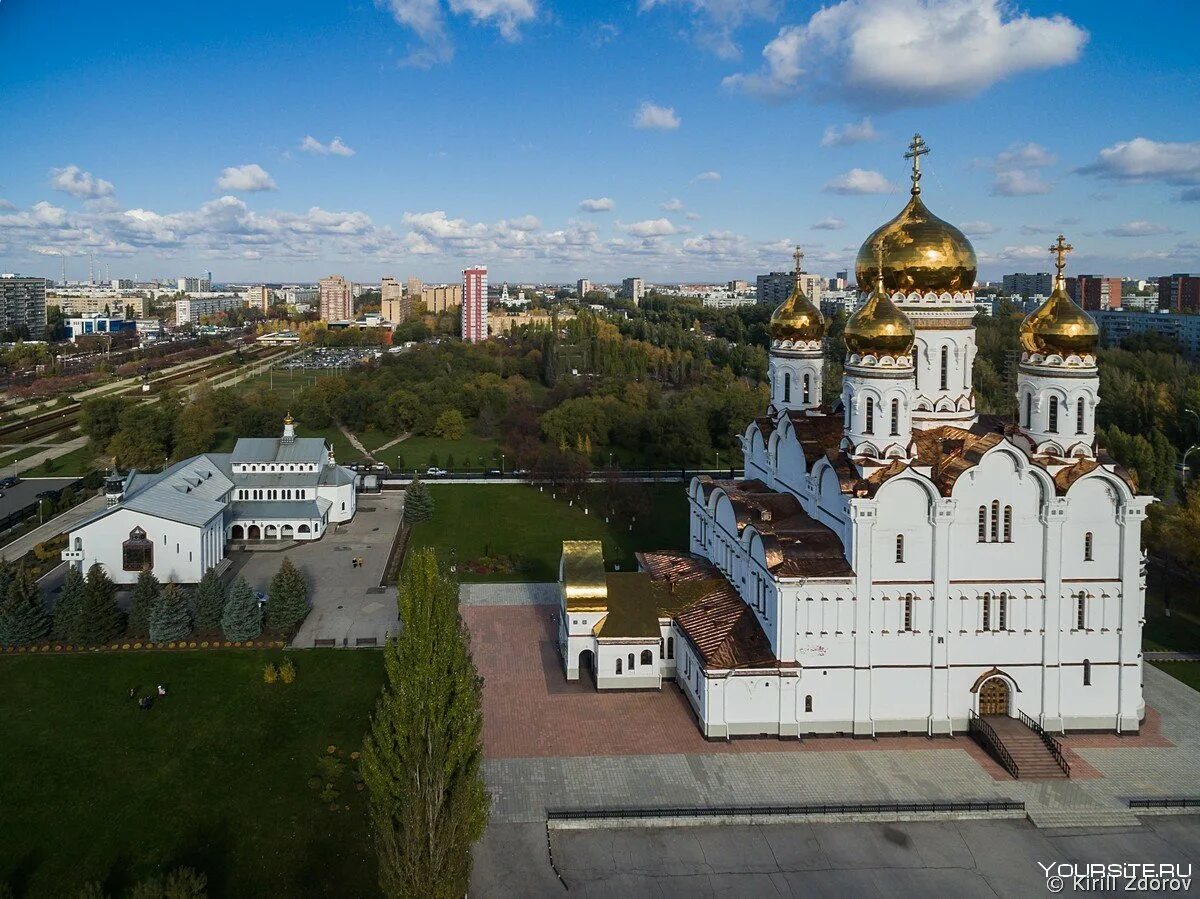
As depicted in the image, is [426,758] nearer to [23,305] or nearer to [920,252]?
[920,252]

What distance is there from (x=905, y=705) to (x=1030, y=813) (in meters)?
2.94

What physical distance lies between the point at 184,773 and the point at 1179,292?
103227 mm

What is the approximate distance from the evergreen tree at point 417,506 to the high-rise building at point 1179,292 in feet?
269

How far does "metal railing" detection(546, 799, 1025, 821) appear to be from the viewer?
14211 mm

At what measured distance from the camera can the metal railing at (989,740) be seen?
15906 millimetres

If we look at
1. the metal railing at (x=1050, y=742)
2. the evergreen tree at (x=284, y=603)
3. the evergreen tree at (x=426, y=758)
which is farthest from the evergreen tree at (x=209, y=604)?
the metal railing at (x=1050, y=742)

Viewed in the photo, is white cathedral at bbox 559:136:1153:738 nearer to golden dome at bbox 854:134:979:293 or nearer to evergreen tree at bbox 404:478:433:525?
golden dome at bbox 854:134:979:293

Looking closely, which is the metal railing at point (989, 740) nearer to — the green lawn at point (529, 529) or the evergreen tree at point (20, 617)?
the green lawn at point (529, 529)

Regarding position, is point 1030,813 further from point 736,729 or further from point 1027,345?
point 1027,345

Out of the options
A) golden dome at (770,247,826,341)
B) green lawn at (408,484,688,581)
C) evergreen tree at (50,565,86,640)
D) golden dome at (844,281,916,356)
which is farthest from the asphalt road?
green lawn at (408,484,688,581)

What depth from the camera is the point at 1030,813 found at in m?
14.5

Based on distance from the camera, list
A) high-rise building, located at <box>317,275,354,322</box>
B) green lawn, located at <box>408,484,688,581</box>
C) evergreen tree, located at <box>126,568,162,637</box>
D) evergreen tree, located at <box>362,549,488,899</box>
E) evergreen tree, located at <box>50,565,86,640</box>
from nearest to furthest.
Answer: evergreen tree, located at <box>362,549,488,899</box>
evergreen tree, located at <box>50,565,86,640</box>
evergreen tree, located at <box>126,568,162,637</box>
green lawn, located at <box>408,484,688,581</box>
high-rise building, located at <box>317,275,354,322</box>

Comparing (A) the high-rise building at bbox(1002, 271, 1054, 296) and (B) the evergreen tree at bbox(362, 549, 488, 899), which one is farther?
(A) the high-rise building at bbox(1002, 271, 1054, 296)

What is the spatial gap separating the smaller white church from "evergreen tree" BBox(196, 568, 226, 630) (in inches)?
176
